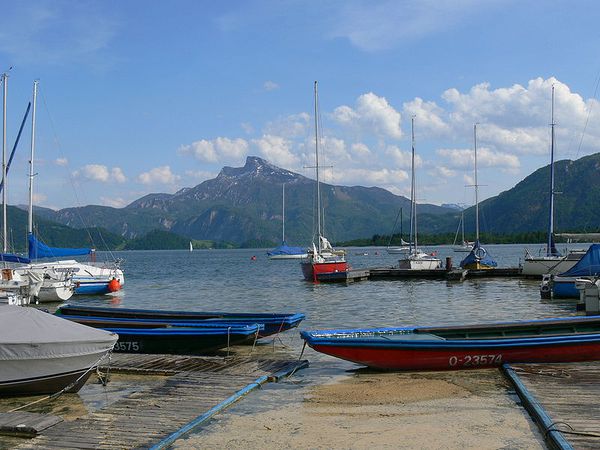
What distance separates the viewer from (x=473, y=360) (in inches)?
598

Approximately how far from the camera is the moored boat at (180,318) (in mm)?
19922

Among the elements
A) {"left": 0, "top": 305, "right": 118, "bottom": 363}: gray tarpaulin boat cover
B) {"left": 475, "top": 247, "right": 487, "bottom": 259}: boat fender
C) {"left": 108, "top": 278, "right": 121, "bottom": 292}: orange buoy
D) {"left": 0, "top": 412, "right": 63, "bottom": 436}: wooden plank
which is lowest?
{"left": 108, "top": 278, "right": 121, "bottom": 292}: orange buoy

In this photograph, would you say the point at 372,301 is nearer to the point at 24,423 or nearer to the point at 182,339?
the point at 182,339

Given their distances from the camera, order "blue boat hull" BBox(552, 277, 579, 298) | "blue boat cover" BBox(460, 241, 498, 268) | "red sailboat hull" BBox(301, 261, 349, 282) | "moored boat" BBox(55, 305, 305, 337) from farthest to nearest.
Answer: "blue boat cover" BBox(460, 241, 498, 268) → "red sailboat hull" BBox(301, 261, 349, 282) → "blue boat hull" BBox(552, 277, 579, 298) → "moored boat" BBox(55, 305, 305, 337)

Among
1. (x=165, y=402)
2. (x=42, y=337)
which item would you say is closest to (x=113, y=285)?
(x=42, y=337)

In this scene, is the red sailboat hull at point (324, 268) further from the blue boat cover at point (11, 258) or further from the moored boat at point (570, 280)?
the blue boat cover at point (11, 258)

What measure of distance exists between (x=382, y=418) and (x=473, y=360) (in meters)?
4.69

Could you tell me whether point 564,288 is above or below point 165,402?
above

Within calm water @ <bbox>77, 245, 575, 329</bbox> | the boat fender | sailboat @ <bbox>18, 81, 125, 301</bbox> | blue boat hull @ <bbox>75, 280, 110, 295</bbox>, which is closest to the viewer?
calm water @ <bbox>77, 245, 575, 329</bbox>

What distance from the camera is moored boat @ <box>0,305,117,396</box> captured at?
39.7ft

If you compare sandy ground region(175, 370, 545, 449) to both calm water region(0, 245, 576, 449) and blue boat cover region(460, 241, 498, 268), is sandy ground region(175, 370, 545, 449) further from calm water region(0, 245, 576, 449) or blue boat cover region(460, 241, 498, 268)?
blue boat cover region(460, 241, 498, 268)

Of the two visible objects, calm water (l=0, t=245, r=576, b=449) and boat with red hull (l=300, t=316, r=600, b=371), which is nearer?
calm water (l=0, t=245, r=576, b=449)

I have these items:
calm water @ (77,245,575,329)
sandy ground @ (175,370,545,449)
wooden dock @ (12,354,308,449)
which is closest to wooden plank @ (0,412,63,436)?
wooden dock @ (12,354,308,449)

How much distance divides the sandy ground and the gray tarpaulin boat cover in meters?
3.01
